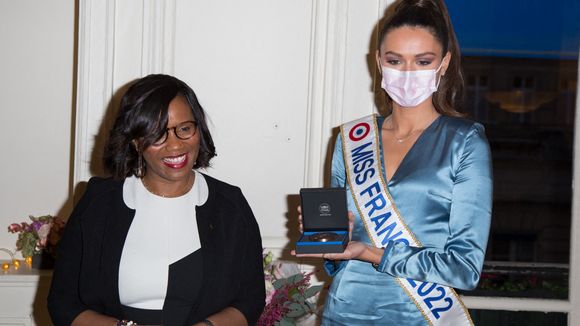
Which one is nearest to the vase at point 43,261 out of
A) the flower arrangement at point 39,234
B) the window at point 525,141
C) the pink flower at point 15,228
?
the flower arrangement at point 39,234

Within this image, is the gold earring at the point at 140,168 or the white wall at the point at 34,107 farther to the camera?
the white wall at the point at 34,107

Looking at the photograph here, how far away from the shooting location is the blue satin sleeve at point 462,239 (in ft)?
6.61

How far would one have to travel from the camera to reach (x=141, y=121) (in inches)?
84.7

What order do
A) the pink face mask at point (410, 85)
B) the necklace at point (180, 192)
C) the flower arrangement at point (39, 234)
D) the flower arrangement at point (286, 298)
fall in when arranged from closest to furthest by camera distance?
the pink face mask at point (410, 85)
the necklace at point (180, 192)
the flower arrangement at point (286, 298)
the flower arrangement at point (39, 234)

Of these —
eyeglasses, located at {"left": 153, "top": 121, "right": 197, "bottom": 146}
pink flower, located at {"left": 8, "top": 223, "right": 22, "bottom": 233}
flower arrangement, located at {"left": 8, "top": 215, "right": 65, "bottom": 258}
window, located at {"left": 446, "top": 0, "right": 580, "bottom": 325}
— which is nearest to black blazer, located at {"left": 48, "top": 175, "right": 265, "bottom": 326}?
eyeglasses, located at {"left": 153, "top": 121, "right": 197, "bottom": 146}

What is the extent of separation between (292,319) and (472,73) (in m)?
38.4

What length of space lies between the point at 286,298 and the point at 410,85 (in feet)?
3.16

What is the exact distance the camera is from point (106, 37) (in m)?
3.17

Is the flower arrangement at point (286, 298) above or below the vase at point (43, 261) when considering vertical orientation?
above

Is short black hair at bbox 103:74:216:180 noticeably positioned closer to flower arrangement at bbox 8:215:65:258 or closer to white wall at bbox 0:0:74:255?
flower arrangement at bbox 8:215:65:258

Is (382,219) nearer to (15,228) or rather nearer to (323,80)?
(323,80)

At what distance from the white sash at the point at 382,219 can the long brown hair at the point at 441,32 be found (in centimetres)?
20

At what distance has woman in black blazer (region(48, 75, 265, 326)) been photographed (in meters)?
2.15

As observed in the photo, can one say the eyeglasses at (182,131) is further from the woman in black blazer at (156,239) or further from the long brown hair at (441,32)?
the long brown hair at (441,32)
